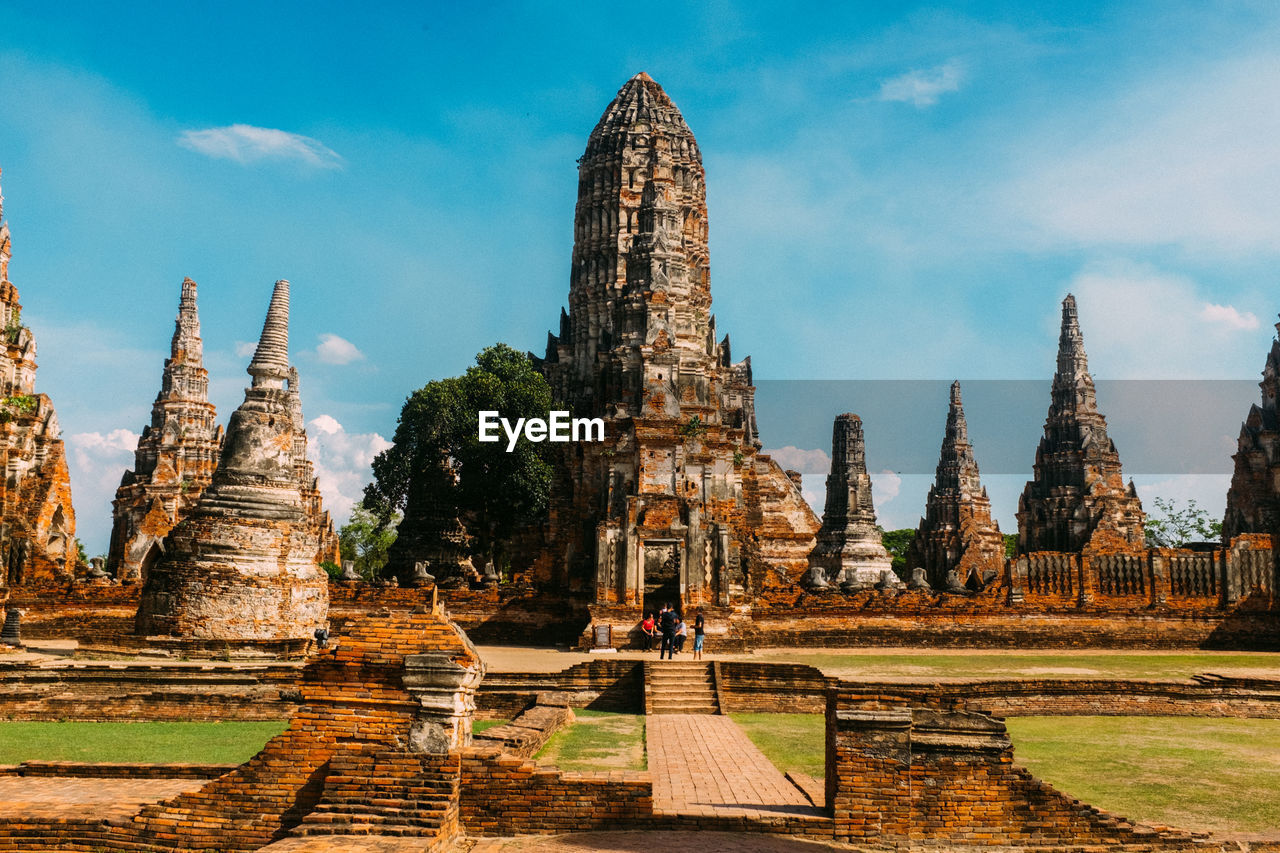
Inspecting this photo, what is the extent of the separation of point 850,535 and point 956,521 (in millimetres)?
25551

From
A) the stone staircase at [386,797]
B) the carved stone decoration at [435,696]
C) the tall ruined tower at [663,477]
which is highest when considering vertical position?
the tall ruined tower at [663,477]

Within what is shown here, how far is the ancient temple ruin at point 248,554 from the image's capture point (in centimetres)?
1853

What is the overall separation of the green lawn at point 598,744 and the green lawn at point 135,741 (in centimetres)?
316

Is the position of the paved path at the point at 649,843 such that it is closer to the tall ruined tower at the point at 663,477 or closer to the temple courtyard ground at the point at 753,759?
the temple courtyard ground at the point at 753,759

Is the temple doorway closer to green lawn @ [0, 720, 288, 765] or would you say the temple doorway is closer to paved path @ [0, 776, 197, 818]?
green lawn @ [0, 720, 288, 765]

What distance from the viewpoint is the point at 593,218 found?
151 feet

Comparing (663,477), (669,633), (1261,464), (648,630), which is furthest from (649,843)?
(1261,464)

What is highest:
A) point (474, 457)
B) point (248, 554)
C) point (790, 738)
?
point (474, 457)

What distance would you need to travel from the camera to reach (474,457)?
39000 millimetres

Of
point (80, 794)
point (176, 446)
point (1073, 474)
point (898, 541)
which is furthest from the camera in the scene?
point (898, 541)

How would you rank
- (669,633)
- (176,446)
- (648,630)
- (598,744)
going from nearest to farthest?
(598,744) → (669,633) → (648,630) → (176,446)

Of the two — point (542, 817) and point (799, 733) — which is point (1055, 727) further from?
point (542, 817)

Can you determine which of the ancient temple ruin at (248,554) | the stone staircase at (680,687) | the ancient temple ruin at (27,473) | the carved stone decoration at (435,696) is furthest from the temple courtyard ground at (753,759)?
the ancient temple ruin at (27,473)

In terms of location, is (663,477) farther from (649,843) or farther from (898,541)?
(898,541)
